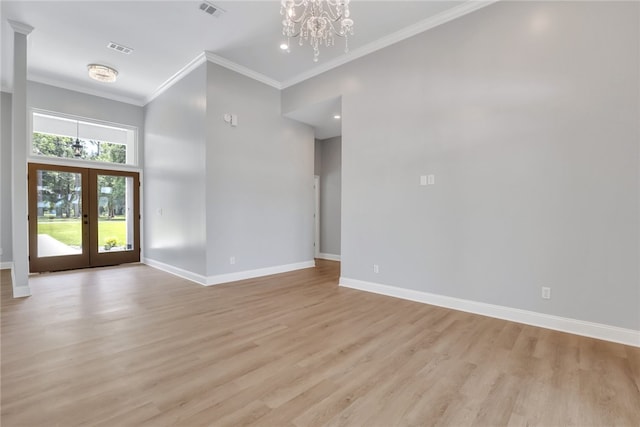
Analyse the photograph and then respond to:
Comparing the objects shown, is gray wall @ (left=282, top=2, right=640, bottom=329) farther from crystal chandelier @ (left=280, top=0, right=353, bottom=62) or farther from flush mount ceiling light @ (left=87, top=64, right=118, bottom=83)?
flush mount ceiling light @ (left=87, top=64, right=118, bottom=83)

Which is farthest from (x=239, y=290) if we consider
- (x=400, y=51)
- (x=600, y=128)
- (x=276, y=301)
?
(x=600, y=128)

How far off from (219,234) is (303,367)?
3.19 meters

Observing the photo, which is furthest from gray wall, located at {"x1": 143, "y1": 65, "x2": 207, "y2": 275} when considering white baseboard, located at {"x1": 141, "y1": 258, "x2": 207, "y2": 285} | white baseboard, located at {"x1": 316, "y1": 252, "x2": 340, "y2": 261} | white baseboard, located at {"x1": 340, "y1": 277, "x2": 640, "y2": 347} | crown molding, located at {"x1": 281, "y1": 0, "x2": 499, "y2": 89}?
white baseboard, located at {"x1": 316, "y1": 252, "x2": 340, "y2": 261}

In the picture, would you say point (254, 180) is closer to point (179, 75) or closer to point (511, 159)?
point (179, 75)

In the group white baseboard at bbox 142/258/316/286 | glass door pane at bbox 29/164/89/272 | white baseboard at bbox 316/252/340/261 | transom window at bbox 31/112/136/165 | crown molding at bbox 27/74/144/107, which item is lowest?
white baseboard at bbox 316/252/340/261

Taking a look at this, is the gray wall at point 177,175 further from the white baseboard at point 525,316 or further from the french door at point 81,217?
the white baseboard at point 525,316

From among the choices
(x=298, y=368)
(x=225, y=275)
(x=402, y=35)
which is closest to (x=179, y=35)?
(x=402, y=35)

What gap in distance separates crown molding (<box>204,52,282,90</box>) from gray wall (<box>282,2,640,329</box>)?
1.91 m

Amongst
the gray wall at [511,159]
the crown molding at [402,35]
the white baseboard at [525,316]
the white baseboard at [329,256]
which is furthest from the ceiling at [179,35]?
the white baseboard at [329,256]

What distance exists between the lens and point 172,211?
5648 millimetres

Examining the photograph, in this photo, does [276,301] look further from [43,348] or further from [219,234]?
[43,348]

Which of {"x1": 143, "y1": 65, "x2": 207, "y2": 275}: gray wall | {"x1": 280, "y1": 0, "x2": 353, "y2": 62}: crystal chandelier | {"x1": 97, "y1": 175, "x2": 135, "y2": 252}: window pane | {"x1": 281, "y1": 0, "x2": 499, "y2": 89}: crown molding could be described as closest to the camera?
{"x1": 280, "y1": 0, "x2": 353, "y2": 62}: crystal chandelier

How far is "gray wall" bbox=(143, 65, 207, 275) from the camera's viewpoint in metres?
4.84

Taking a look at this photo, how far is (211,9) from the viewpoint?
141 inches
